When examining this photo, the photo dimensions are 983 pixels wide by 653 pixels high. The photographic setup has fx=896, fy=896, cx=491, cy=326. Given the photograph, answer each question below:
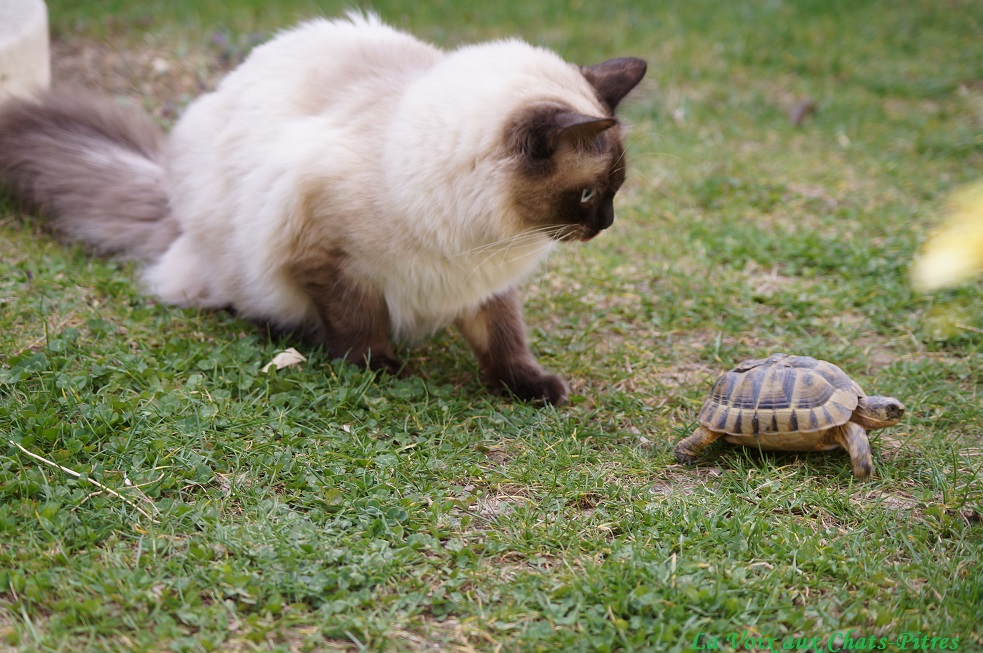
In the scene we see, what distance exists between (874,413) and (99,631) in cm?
241

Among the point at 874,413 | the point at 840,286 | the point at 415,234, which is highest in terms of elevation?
the point at 415,234

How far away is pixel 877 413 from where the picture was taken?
2.99 m

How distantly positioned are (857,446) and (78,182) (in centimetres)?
353

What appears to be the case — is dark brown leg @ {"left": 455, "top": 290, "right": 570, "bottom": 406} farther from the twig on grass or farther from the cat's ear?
the twig on grass

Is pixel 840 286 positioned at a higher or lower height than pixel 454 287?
lower

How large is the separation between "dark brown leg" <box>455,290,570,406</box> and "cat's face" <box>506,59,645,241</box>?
1.63 ft

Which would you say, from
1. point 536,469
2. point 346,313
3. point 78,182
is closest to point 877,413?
point 536,469

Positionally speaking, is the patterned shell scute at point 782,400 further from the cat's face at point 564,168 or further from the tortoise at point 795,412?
the cat's face at point 564,168

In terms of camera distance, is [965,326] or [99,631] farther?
[965,326]

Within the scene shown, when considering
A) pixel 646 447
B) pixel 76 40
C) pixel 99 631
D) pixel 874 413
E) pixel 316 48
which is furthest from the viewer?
pixel 76 40

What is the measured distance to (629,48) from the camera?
7.30 m

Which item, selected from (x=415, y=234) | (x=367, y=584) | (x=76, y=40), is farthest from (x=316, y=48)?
(x=76, y=40)

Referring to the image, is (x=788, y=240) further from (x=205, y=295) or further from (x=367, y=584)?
(x=367, y=584)

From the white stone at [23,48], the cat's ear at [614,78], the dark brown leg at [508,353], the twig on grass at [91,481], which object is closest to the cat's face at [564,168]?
the cat's ear at [614,78]
